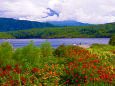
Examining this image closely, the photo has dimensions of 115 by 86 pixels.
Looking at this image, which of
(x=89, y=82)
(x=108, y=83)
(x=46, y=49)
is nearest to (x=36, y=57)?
(x=46, y=49)

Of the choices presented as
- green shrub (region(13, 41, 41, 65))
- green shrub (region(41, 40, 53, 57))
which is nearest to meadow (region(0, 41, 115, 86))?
green shrub (region(13, 41, 41, 65))

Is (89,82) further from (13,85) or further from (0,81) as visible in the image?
(0,81)

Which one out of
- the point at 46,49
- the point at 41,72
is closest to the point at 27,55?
the point at 41,72

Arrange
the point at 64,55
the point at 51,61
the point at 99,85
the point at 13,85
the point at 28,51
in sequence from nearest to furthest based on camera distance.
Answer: the point at 13,85, the point at 99,85, the point at 28,51, the point at 51,61, the point at 64,55

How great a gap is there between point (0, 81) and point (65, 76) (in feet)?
11.9

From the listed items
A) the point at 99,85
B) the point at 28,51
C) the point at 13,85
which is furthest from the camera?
the point at 28,51

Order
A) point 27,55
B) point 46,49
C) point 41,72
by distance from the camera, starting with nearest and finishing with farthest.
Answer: point 41,72
point 27,55
point 46,49

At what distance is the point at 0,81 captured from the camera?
6812 mm

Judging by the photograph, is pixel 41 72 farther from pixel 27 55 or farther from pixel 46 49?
pixel 46 49

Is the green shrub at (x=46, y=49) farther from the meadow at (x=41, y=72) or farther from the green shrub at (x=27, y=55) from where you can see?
the green shrub at (x=27, y=55)

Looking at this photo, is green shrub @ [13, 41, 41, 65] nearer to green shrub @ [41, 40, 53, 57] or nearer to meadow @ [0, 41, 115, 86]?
meadow @ [0, 41, 115, 86]


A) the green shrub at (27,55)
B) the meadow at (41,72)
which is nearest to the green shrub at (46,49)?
the meadow at (41,72)

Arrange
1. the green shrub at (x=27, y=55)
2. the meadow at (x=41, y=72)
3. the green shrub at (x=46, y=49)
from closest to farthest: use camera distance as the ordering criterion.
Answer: the meadow at (x=41, y=72) → the green shrub at (x=27, y=55) → the green shrub at (x=46, y=49)

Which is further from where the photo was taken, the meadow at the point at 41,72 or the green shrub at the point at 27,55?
the green shrub at the point at 27,55
